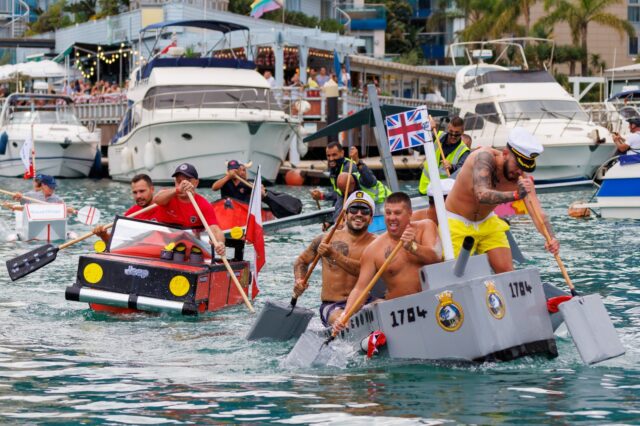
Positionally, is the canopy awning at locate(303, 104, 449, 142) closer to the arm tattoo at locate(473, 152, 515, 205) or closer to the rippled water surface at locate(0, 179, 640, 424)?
the rippled water surface at locate(0, 179, 640, 424)

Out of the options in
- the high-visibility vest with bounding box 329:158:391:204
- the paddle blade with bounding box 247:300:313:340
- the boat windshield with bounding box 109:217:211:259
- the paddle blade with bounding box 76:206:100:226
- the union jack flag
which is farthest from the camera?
the paddle blade with bounding box 76:206:100:226

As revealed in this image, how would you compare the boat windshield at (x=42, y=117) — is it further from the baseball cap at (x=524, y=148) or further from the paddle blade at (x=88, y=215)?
the baseball cap at (x=524, y=148)

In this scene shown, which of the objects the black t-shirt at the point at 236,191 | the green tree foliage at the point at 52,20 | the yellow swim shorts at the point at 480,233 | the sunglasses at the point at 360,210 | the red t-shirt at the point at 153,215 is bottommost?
the black t-shirt at the point at 236,191

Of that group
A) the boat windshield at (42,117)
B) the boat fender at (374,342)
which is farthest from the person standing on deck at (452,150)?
the boat windshield at (42,117)

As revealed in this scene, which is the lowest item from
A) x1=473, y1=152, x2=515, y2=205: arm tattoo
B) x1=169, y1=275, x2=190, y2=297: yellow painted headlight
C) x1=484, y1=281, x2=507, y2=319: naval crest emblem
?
x1=169, y1=275, x2=190, y2=297: yellow painted headlight

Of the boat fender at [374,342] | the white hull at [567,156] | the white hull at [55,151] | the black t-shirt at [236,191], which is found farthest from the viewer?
the white hull at [55,151]

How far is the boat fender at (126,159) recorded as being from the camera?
129ft

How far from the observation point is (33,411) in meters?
9.30

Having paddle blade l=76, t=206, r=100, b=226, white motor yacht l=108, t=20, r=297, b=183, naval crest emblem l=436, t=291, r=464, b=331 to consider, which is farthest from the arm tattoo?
white motor yacht l=108, t=20, r=297, b=183

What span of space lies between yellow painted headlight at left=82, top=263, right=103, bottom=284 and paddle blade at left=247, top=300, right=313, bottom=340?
229cm

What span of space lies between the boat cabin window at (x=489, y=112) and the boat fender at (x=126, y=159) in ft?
34.9

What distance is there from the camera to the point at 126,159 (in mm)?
39562

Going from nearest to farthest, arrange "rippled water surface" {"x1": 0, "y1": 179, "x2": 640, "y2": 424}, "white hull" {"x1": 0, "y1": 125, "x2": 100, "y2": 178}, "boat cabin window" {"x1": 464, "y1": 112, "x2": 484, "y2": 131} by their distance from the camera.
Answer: "rippled water surface" {"x1": 0, "y1": 179, "x2": 640, "y2": 424} < "boat cabin window" {"x1": 464, "y1": 112, "x2": 484, "y2": 131} < "white hull" {"x1": 0, "y1": 125, "x2": 100, "y2": 178}

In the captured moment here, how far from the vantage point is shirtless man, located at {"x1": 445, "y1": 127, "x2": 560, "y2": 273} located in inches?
426
